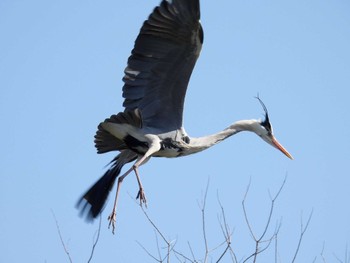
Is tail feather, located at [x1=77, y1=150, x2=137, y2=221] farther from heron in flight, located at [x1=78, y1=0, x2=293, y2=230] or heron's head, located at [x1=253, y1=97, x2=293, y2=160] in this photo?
heron's head, located at [x1=253, y1=97, x2=293, y2=160]

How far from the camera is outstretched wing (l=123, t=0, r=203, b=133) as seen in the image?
6785mm

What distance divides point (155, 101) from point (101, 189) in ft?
4.11

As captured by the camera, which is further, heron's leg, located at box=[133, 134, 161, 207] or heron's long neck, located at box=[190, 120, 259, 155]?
heron's long neck, located at box=[190, 120, 259, 155]

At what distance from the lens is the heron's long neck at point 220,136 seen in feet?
25.1

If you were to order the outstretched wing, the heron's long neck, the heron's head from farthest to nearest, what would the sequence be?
the heron's head < the heron's long neck < the outstretched wing

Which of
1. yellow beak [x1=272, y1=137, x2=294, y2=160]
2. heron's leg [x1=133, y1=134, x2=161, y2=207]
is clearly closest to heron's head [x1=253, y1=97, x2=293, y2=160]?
yellow beak [x1=272, y1=137, x2=294, y2=160]

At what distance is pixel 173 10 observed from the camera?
6.75 metres

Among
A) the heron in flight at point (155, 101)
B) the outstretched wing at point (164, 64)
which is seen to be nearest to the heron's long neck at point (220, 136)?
the heron in flight at point (155, 101)

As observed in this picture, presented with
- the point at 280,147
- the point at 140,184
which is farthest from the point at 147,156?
the point at 280,147

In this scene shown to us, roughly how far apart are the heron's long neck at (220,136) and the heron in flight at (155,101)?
0.04 feet

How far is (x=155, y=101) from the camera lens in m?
7.36

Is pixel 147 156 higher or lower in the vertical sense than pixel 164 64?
lower

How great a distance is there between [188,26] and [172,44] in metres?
0.26

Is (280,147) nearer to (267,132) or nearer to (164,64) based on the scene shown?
(267,132)
